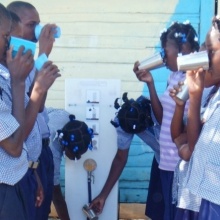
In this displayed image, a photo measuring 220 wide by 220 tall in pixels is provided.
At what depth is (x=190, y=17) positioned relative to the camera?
4594mm

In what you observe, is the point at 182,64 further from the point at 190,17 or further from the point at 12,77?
the point at 190,17

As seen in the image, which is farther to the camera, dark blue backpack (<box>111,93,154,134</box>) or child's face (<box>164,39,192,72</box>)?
dark blue backpack (<box>111,93,154,134</box>)

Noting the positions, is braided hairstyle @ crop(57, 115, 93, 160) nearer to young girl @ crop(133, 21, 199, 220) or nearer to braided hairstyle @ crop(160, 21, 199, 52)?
young girl @ crop(133, 21, 199, 220)

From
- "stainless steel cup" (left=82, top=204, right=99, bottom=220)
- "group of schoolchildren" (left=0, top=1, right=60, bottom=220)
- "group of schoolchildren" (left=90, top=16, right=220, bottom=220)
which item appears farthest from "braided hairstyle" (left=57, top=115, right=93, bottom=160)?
"group of schoolchildren" (left=0, top=1, right=60, bottom=220)

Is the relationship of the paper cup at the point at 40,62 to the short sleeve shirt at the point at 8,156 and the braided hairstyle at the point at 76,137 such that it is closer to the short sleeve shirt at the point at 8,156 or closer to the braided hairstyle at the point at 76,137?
the short sleeve shirt at the point at 8,156

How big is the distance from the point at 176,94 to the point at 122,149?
1.19 meters

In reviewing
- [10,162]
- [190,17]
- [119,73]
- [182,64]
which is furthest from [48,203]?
[190,17]

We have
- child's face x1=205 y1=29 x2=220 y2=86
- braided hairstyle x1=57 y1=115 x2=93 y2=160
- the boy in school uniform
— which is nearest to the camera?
child's face x1=205 y1=29 x2=220 y2=86

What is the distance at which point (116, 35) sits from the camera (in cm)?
465

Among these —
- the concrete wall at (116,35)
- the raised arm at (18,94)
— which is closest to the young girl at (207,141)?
the raised arm at (18,94)

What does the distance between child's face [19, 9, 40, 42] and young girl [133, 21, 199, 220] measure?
688 millimetres

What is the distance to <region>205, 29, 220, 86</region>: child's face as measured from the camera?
236cm

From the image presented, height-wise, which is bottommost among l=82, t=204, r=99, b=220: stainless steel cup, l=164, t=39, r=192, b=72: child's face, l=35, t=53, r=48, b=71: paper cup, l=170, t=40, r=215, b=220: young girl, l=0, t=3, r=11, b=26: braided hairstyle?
l=82, t=204, r=99, b=220: stainless steel cup

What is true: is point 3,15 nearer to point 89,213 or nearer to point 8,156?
point 8,156
